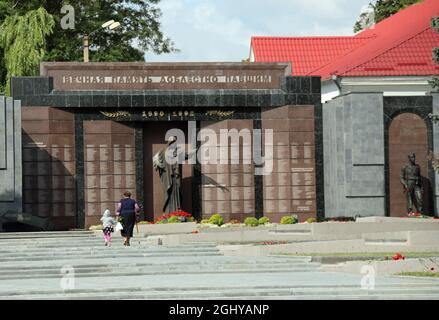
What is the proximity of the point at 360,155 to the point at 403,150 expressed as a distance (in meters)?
1.94

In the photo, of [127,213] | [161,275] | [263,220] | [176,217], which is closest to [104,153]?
[176,217]

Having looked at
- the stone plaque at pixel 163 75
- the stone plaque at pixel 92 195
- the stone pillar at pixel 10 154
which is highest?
the stone plaque at pixel 163 75

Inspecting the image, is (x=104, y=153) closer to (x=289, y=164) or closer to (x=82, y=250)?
(x=289, y=164)

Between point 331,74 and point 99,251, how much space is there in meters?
23.9

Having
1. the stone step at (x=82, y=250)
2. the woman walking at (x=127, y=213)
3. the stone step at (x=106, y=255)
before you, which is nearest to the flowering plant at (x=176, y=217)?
the woman walking at (x=127, y=213)

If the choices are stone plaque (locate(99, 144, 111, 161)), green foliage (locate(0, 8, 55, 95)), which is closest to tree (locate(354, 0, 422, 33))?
green foliage (locate(0, 8, 55, 95))

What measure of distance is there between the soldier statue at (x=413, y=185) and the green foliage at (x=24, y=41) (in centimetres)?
1879

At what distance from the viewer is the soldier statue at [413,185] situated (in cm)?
4759

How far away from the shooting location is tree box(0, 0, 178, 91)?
6525 cm

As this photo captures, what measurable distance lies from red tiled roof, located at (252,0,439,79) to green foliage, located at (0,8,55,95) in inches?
534

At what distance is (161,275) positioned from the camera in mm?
29953

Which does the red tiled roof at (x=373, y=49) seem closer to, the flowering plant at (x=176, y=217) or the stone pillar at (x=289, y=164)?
the stone pillar at (x=289, y=164)
